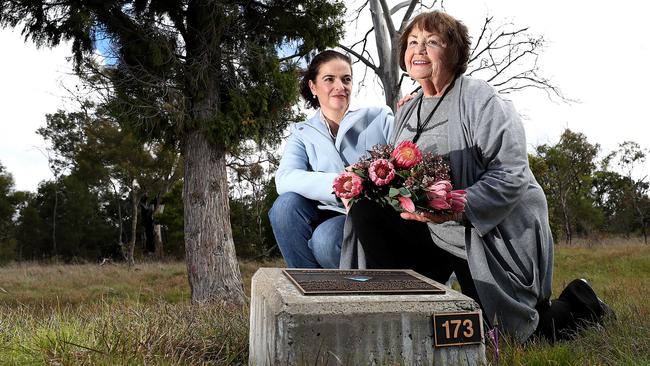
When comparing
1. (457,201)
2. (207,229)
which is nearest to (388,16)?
(207,229)

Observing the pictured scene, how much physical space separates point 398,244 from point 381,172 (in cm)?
64

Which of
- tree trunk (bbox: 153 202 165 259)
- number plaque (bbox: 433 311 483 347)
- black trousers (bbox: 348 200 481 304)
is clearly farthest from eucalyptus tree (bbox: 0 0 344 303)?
tree trunk (bbox: 153 202 165 259)

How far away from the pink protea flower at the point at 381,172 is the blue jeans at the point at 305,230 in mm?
858

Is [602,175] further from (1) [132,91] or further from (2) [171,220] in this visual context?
(1) [132,91]

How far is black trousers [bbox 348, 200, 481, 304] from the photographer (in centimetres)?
279

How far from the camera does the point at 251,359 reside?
7.86 feet


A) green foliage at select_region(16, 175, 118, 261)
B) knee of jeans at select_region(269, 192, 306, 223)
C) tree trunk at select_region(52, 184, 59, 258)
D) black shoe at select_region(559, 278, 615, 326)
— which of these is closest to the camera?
black shoe at select_region(559, 278, 615, 326)

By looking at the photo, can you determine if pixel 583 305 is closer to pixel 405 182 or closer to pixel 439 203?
pixel 439 203

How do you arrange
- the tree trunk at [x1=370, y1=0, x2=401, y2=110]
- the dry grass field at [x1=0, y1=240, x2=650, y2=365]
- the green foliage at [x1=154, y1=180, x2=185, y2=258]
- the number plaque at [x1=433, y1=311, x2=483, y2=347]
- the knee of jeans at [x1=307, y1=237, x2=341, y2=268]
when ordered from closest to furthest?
the number plaque at [x1=433, y1=311, x2=483, y2=347] → the dry grass field at [x1=0, y1=240, x2=650, y2=365] → the knee of jeans at [x1=307, y1=237, x2=341, y2=268] → the tree trunk at [x1=370, y1=0, x2=401, y2=110] → the green foliage at [x1=154, y1=180, x2=185, y2=258]

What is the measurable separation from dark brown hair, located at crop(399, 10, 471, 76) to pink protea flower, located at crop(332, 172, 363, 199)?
2.87 feet

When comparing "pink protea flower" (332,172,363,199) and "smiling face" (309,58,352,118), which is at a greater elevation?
"smiling face" (309,58,352,118)

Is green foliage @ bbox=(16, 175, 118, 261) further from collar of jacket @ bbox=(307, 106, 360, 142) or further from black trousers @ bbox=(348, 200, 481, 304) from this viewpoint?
black trousers @ bbox=(348, 200, 481, 304)

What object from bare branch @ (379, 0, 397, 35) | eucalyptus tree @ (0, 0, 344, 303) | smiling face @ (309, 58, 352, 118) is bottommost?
smiling face @ (309, 58, 352, 118)

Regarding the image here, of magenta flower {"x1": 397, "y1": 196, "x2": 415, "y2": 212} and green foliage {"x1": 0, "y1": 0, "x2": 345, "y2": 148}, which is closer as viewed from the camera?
magenta flower {"x1": 397, "y1": 196, "x2": 415, "y2": 212}
